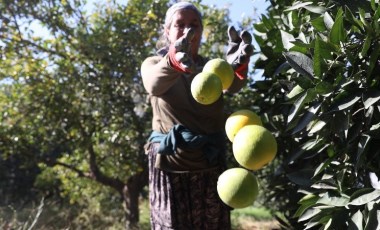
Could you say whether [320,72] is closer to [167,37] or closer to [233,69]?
[233,69]

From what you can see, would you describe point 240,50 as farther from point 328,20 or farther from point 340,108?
point 340,108

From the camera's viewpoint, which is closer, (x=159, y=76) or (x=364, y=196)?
(x=364, y=196)

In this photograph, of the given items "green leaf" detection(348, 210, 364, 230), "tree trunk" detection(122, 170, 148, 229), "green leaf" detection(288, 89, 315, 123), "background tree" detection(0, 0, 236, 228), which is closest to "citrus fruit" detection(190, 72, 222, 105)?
"green leaf" detection(288, 89, 315, 123)

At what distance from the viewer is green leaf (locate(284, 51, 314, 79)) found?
4.12ft

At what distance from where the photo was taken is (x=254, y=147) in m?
1.07

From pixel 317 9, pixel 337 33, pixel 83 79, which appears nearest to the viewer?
pixel 337 33

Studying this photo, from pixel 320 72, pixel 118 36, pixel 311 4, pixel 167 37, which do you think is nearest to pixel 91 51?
pixel 118 36

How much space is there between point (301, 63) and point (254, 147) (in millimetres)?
376

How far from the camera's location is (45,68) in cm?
383

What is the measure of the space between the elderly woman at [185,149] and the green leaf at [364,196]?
0.65m

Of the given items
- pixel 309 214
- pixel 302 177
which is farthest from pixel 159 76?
pixel 309 214

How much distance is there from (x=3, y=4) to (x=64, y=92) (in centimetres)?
100

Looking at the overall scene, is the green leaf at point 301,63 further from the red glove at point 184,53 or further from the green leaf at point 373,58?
the red glove at point 184,53

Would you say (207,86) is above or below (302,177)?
above
